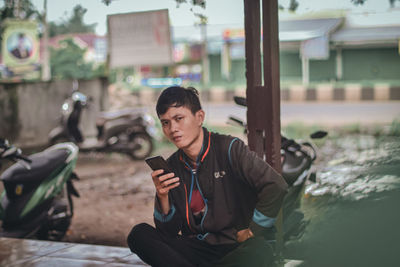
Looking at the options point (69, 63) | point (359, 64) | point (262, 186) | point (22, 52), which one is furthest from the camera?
point (22, 52)

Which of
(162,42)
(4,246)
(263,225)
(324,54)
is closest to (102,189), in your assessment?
(162,42)

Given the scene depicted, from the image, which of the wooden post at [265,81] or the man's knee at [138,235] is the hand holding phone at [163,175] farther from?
the wooden post at [265,81]

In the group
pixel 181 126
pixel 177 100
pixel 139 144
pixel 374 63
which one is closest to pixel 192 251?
pixel 181 126

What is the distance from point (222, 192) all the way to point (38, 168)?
84.0 inches

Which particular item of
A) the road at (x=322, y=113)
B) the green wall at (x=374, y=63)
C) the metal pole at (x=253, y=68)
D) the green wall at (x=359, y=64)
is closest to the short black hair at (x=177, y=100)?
the metal pole at (x=253, y=68)

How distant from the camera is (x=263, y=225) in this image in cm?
226

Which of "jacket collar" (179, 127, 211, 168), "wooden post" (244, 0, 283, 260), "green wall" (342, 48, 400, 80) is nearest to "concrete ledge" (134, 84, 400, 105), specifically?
"green wall" (342, 48, 400, 80)

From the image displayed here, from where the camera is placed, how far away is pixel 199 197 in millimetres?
2428

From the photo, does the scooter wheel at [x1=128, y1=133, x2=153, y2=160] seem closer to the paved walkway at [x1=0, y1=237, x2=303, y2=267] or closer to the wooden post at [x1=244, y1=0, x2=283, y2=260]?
the paved walkway at [x1=0, y1=237, x2=303, y2=267]

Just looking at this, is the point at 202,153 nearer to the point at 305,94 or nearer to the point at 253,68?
the point at 253,68

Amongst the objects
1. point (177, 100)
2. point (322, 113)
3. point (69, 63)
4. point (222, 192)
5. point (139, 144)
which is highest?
point (69, 63)

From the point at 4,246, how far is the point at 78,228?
1.42 m

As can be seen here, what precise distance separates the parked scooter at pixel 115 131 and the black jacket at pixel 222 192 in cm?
610

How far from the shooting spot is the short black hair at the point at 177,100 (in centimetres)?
240
